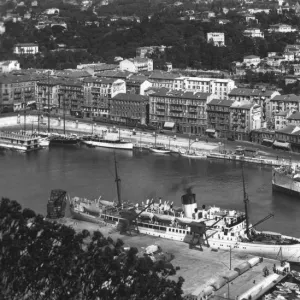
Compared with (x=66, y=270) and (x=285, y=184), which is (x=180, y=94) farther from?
(x=66, y=270)

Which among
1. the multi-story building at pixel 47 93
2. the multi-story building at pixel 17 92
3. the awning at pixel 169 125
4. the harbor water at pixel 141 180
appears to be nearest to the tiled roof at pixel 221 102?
the awning at pixel 169 125

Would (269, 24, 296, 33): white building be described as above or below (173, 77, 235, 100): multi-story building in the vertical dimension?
above

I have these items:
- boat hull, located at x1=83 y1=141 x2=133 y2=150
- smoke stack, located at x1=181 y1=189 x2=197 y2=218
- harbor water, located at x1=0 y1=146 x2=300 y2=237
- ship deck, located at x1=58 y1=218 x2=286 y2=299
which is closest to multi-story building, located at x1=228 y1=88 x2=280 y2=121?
boat hull, located at x1=83 y1=141 x2=133 y2=150

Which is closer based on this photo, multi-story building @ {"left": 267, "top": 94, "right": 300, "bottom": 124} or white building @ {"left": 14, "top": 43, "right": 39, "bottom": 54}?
multi-story building @ {"left": 267, "top": 94, "right": 300, "bottom": 124}

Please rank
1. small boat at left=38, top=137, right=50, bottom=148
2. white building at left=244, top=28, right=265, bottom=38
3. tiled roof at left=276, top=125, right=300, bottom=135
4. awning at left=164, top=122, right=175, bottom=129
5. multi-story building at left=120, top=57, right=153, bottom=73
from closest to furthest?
tiled roof at left=276, top=125, right=300, bottom=135 < small boat at left=38, top=137, right=50, bottom=148 < awning at left=164, top=122, right=175, bottom=129 < multi-story building at left=120, top=57, right=153, bottom=73 < white building at left=244, top=28, right=265, bottom=38

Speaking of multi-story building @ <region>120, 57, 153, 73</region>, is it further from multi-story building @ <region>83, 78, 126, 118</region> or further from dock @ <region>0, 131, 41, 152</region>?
dock @ <region>0, 131, 41, 152</region>

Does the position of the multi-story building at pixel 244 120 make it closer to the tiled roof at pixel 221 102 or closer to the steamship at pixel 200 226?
the tiled roof at pixel 221 102

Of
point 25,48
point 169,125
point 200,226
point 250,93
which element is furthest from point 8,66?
point 200,226
